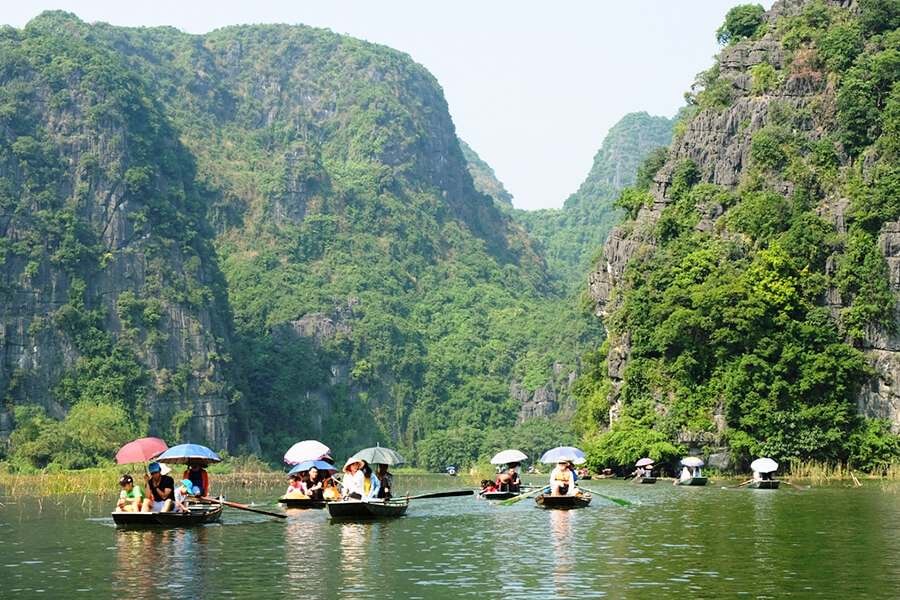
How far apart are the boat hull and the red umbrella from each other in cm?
1183

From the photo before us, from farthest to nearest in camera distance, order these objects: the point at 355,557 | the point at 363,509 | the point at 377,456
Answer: the point at 377,456 < the point at 363,509 < the point at 355,557

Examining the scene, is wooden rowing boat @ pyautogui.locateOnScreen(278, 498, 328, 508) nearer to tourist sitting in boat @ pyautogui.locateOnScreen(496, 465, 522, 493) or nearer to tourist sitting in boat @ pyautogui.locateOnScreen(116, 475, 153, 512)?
tourist sitting in boat @ pyautogui.locateOnScreen(496, 465, 522, 493)

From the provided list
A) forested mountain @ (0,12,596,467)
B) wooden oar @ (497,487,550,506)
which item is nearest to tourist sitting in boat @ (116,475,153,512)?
wooden oar @ (497,487,550,506)

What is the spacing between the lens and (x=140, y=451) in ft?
114

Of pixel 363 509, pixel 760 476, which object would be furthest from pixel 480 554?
pixel 760 476

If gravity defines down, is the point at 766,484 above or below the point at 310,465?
below

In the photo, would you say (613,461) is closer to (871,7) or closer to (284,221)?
→ (871,7)

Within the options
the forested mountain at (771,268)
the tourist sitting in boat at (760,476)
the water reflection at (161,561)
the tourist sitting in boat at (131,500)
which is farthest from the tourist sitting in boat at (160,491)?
the forested mountain at (771,268)

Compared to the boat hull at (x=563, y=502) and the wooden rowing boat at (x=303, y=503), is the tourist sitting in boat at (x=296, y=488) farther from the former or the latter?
the boat hull at (x=563, y=502)

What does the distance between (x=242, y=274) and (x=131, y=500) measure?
12364 centimetres

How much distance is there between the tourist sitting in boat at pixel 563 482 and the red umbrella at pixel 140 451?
39.4 feet

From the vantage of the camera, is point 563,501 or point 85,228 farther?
point 85,228

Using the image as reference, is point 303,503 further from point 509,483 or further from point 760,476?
point 760,476

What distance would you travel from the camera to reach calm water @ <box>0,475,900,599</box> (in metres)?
21.5
